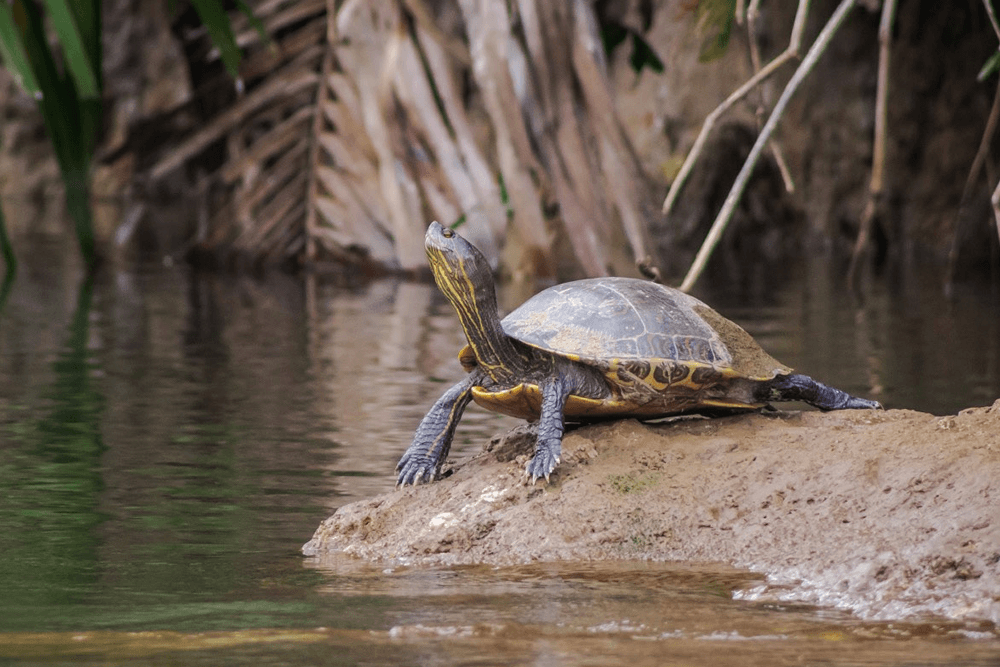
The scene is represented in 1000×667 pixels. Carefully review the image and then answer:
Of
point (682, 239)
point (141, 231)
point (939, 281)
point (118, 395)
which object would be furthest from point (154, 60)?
point (118, 395)

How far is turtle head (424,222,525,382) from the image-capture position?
335 centimetres

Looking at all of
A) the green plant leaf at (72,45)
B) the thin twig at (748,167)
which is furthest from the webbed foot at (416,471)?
the green plant leaf at (72,45)

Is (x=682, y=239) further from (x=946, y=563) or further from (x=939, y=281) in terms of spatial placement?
(x=946, y=563)

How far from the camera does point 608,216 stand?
21.5 ft

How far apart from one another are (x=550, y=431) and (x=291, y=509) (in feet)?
2.36

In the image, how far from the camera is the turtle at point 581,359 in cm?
333

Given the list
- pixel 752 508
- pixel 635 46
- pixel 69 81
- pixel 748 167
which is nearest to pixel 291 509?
pixel 752 508

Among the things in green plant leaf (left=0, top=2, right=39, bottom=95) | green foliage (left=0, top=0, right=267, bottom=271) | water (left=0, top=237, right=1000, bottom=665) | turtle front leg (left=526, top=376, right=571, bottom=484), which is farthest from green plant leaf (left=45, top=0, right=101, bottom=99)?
turtle front leg (left=526, top=376, right=571, bottom=484)

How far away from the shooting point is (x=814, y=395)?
371cm

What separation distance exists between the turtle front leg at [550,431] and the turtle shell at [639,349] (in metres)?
0.05

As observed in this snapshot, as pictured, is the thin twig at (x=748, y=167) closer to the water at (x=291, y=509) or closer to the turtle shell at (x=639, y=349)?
the turtle shell at (x=639, y=349)

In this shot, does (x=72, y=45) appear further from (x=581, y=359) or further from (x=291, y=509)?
(x=581, y=359)

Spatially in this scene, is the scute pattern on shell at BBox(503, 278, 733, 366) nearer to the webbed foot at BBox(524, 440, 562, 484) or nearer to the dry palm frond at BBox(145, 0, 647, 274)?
the webbed foot at BBox(524, 440, 562, 484)

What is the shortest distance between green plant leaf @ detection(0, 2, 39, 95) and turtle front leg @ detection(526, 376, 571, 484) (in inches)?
69.2
